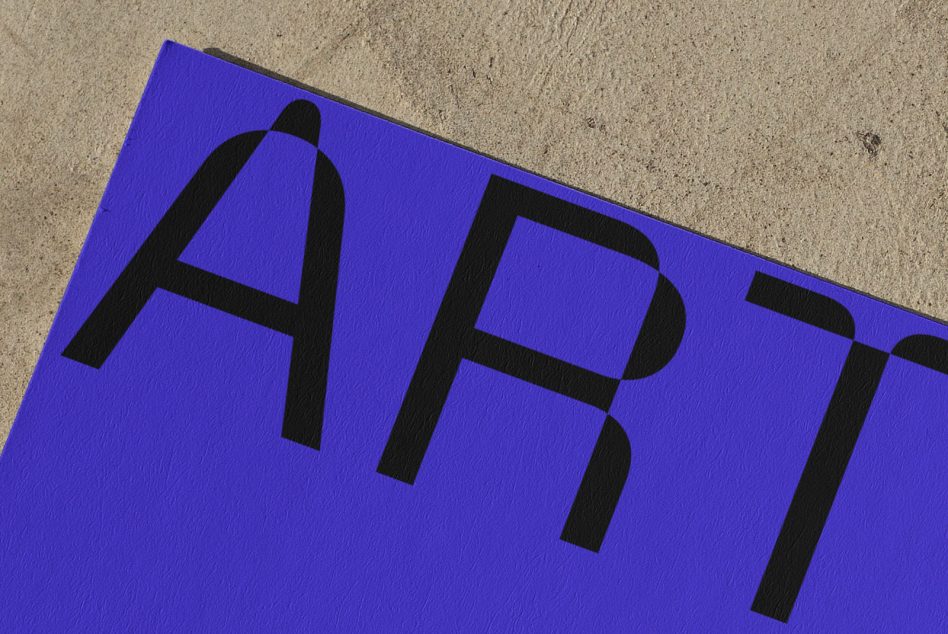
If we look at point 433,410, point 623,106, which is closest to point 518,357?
point 433,410

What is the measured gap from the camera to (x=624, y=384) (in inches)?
45.2

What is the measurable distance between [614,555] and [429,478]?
1.13 feet

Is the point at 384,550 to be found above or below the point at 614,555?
below

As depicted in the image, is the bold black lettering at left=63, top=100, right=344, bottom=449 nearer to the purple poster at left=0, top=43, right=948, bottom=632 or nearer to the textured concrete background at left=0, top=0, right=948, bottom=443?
the purple poster at left=0, top=43, right=948, bottom=632

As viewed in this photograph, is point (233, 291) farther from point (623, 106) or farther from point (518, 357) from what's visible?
point (623, 106)

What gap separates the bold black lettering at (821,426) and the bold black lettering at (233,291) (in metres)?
0.74

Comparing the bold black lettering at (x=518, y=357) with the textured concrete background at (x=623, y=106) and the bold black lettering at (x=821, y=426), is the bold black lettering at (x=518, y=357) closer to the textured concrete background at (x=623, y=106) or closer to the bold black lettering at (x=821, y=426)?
the textured concrete background at (x=623, y=106)

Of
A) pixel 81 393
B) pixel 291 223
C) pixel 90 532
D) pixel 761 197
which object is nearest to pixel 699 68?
A: pixel 761 197

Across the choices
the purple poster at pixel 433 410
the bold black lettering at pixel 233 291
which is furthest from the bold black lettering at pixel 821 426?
the bold black lettering at pixel 233 291

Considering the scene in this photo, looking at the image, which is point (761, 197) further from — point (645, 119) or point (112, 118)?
point (112, 118)

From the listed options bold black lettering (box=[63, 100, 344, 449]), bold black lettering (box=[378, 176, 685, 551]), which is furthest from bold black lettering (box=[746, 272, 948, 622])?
bold black lettering (box=[63, 100, 344, 449])

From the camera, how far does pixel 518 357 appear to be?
1.14 meters

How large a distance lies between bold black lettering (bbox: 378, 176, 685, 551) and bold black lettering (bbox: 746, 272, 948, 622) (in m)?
0.21

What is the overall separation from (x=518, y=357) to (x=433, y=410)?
17 cm
